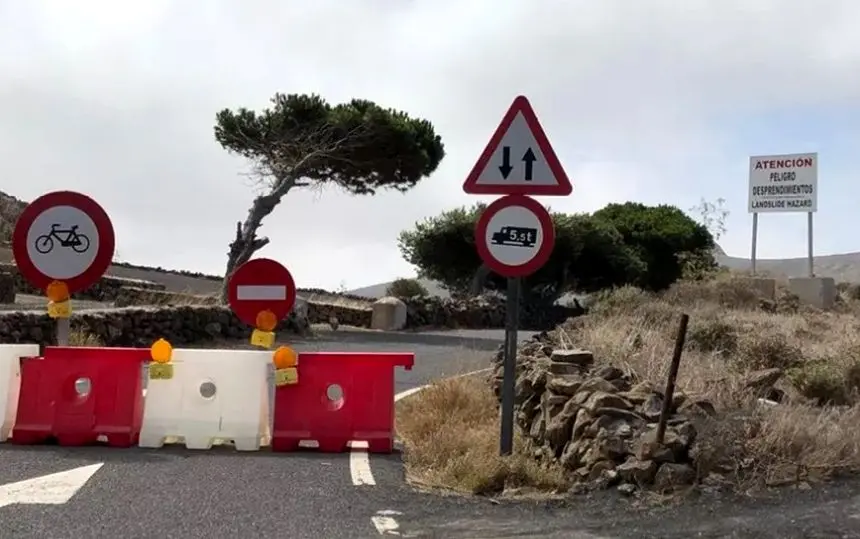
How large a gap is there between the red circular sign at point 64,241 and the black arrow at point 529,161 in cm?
363

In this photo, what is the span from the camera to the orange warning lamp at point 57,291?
343 inches

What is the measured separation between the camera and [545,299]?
135ft

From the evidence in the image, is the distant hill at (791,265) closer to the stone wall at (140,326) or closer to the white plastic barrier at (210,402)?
the stone wall at (140,326)

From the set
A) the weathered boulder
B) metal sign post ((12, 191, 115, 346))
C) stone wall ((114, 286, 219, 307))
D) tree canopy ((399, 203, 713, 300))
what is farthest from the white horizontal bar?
tree canopy ((399, 203, 713, 300))

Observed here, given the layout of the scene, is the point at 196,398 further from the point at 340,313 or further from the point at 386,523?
the point at 340,313

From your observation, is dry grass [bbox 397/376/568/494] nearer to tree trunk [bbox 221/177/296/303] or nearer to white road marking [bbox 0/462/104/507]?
white road marking [bbox 0/462/104/507]

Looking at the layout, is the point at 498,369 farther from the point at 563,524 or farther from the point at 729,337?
the point at 563,524

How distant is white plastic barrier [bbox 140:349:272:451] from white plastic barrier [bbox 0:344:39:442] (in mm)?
1055

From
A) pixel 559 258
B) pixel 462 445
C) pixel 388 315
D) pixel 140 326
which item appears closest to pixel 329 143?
pixel 388 315

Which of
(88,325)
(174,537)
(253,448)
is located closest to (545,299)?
(88,325)

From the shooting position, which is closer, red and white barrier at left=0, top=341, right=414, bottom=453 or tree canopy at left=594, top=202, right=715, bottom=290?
red and white barrier at left=0, top=341, right=414, bottom=453

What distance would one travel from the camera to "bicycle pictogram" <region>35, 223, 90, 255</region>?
28.8ft

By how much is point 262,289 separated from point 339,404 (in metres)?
1.14

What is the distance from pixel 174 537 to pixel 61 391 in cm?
325
